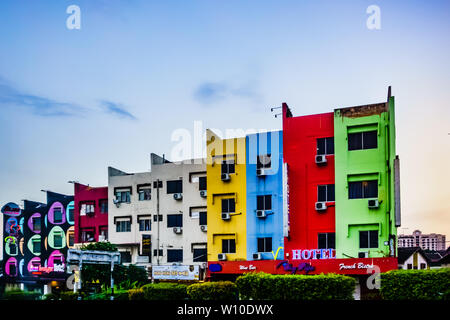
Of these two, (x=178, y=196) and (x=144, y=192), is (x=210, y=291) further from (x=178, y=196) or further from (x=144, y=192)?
(x=144, y=192)

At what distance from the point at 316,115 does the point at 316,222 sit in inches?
261

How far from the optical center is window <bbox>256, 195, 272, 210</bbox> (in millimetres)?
32875

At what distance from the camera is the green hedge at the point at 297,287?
76.0ft

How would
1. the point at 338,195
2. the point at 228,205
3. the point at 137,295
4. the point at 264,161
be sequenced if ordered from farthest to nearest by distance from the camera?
1. the point at 228,205
2. the point at 264,161
3. the point at 338,195
4. the point at 137,295

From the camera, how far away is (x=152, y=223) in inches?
1484

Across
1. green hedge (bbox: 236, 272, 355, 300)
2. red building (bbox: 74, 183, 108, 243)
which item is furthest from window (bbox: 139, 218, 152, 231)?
green hedge (bbox: 236, 272, 355, 300)

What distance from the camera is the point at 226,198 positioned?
34469 mm

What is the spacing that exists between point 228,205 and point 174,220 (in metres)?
4.90

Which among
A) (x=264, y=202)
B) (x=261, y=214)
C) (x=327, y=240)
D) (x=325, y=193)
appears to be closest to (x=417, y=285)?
(x=327, y=240)

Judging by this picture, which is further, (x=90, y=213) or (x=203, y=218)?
(x=90, y=213)

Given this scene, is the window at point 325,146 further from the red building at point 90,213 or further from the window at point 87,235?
the window at point 87,235

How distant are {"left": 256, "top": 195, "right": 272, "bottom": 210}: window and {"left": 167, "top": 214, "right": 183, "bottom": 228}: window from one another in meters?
6.58

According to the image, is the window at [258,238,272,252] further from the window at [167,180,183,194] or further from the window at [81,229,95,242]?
the window at [81,229,95,242]
